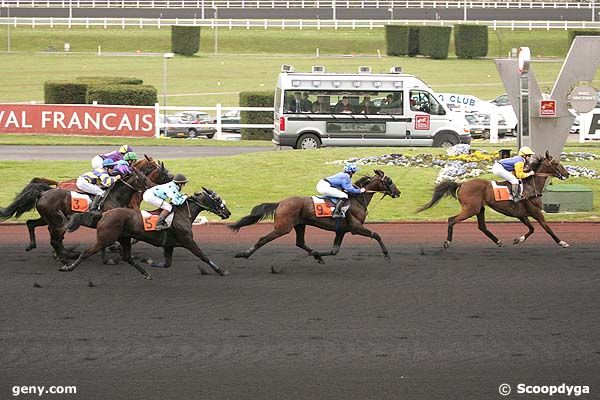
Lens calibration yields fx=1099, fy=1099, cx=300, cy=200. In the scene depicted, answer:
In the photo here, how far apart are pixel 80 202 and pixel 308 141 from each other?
16575 millimetres

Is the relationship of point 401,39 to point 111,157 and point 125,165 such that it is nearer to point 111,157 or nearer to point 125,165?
point 111,157

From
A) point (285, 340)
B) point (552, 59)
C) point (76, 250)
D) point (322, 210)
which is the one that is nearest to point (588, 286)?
point (322, 210)

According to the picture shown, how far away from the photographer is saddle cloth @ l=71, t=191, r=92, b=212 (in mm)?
15852

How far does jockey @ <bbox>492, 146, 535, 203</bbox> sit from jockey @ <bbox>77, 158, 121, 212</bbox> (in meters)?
6.10

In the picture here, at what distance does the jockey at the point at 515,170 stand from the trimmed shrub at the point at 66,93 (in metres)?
24.5

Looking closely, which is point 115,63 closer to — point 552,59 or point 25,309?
point 552,59

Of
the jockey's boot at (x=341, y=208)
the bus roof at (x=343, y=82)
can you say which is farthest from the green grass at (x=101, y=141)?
the jockey's boot at (x=341, y=208)

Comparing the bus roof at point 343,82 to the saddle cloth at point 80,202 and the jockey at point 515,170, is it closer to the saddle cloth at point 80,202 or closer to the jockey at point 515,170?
the jockey at point 515,170

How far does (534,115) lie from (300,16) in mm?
57595

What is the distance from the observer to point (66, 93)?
129 ft

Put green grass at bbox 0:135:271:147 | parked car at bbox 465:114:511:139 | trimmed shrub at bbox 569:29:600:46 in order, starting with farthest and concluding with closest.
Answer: trimmed shrub at bbox 569:29:600:46, parked car at bbox 465:114:511:139, green grass at bbox 0:135:271:147

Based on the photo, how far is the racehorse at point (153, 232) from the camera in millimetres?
14398

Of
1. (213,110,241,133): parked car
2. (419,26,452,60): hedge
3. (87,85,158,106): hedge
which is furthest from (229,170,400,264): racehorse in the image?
(419,26,452,60): hedge

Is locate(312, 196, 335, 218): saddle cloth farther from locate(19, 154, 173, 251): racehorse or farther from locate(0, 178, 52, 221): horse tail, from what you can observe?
locate(0, 178, 52, 221): horse tail
